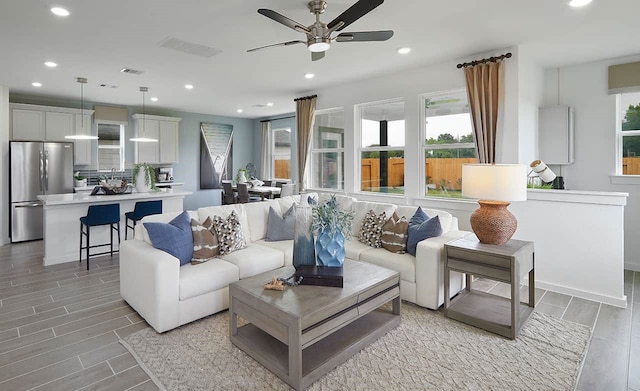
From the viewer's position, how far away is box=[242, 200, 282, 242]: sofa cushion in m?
4.04

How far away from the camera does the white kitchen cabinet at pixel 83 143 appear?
7.02m

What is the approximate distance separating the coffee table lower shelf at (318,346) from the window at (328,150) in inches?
146

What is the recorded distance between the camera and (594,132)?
4.64 meters

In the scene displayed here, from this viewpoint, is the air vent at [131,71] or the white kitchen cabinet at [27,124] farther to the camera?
the white kitchen cabinet at [27,124]

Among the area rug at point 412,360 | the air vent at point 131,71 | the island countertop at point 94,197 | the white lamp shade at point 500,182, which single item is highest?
the air vent at point 131,71

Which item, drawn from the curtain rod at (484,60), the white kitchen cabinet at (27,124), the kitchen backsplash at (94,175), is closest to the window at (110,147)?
the kitchen backsplash at (94,175)

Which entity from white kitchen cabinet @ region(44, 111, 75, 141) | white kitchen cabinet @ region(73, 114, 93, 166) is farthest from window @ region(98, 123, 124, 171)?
white kitchen cabinet @ region(44, 111, 75, 141)

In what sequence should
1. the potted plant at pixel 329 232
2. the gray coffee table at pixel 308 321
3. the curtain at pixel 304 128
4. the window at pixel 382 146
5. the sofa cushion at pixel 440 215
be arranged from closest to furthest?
the gray coffee table at pixel 308 321, the potted plant at pixel 329 232, the sofa cushion at pixel 440 215, the window at pixel 382 146, the curtain at pixel 304 128

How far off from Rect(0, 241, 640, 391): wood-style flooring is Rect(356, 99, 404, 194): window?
2.15m

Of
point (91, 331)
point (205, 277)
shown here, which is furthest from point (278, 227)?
point (91, 331)

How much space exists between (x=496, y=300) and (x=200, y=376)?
106 inches

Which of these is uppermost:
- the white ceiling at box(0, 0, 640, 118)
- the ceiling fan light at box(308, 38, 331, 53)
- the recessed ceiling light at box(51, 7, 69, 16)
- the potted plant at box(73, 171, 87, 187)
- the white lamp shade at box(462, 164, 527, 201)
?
the white ceiling at box(0, 0, 640, 118)

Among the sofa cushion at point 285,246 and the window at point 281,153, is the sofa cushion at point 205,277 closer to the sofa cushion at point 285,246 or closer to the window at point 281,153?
the sofa cushion at point 285,246

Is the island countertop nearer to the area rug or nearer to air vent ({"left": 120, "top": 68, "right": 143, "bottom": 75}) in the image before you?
air vent ({"left": 120, "top": 68, "right": 143, "bottom": 75})
